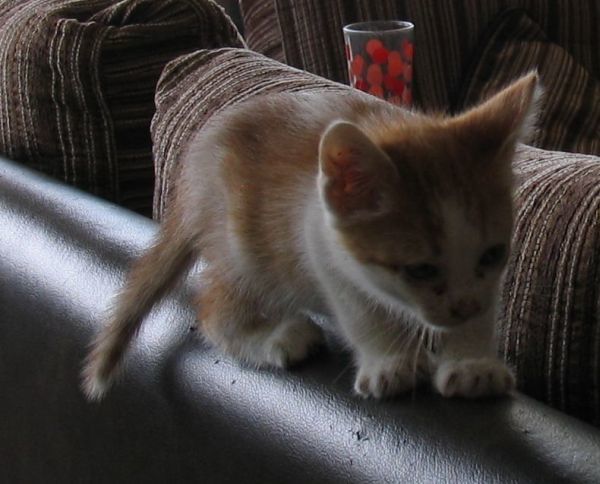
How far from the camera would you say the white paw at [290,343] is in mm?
860

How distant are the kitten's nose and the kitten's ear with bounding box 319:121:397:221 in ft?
0.33

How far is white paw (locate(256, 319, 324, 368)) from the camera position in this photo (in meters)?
0.86

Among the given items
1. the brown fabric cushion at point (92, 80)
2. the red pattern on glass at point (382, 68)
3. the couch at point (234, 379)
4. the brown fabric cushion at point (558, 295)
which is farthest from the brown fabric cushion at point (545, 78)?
the brown fabric cushion at point (558, 295)

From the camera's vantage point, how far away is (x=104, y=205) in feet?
3.86

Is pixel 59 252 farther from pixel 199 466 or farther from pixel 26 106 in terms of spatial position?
pixel 26 106

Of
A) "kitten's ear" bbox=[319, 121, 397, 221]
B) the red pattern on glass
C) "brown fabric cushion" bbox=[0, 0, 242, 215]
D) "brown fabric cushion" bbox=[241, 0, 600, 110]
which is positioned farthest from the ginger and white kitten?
"brown fabric cushion" bbox=[241, 0, 600, 110]

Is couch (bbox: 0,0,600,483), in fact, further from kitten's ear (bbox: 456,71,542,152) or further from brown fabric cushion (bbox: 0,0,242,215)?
brown fabric cushion (bbox: 0,0,242,215)

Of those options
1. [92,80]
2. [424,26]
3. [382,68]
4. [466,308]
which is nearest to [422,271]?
[466,308]

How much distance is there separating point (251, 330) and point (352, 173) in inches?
8.6

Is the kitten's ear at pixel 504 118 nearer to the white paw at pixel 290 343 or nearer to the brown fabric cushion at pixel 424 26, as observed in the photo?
the white paw at pixel 290 343

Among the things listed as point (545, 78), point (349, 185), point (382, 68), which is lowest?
point (545, 78)

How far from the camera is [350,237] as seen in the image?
88cm

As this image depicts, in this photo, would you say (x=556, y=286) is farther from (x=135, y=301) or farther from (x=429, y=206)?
(x=135, y=301)

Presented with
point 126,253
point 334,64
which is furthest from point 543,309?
point 334,64
